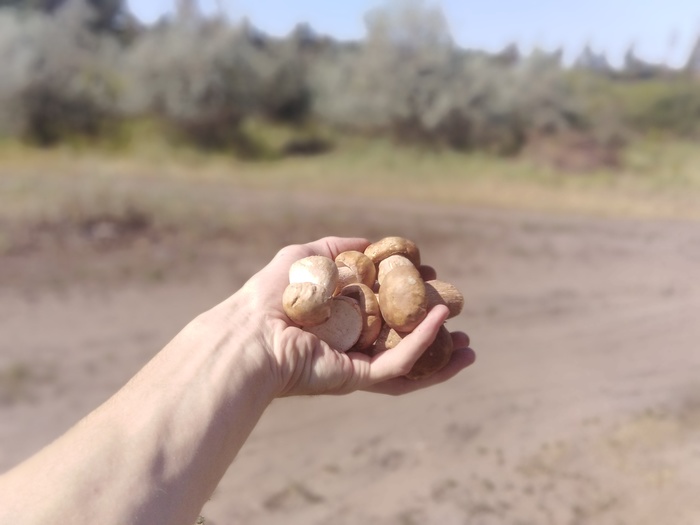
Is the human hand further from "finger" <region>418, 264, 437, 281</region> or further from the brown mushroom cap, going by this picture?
"finger" <region>418, 264, 437, 281</region>

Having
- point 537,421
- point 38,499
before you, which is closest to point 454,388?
point 537,421

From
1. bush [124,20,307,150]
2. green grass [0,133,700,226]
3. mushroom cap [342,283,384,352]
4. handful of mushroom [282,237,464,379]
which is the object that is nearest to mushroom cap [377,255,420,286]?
handful of mushroom [282,237,464,379]

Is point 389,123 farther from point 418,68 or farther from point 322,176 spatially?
point 322,176

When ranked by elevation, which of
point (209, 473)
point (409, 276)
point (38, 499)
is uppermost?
point (409, 276)

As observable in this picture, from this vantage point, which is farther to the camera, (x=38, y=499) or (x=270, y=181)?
(x=270, y=181)

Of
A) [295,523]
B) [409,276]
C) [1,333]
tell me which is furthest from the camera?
[1,333]

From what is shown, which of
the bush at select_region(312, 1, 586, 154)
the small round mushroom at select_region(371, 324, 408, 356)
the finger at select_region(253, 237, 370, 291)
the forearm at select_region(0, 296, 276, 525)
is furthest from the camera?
the bush at select_region(312, 1, 586, 154)

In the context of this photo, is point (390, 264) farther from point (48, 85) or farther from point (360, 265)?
point (48, 85)

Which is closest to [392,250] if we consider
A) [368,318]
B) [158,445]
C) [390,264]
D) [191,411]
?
[390,264]
